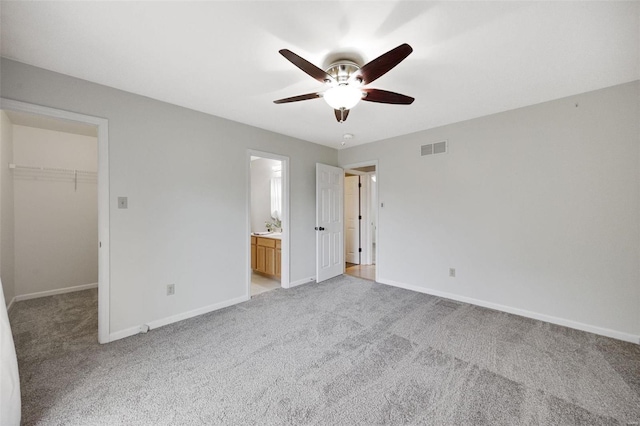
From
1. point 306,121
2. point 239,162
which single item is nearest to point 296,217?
point 239,162

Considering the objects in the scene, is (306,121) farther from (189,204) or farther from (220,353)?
(220,353)

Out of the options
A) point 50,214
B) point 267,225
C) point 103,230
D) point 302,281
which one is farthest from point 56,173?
point 302,281

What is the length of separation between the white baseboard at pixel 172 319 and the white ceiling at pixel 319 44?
7.81 feet

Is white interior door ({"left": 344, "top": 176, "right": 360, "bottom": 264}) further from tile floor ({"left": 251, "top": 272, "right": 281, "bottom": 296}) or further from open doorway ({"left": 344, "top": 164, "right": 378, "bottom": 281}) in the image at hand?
tile floor ({"left": 251, "top": 272, "right": 281, "bottom": 296})

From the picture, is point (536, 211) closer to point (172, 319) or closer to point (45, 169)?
point (172, 319)

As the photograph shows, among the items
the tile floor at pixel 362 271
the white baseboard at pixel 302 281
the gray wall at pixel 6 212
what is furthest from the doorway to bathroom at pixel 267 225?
the gray wall at pixel 6 212

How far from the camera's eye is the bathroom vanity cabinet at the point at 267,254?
4293mm

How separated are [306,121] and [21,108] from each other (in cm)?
260

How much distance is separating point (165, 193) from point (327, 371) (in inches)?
94.5

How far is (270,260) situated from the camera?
4.43 m

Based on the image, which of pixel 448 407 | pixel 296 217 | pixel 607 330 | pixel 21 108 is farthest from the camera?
pixel 296 217

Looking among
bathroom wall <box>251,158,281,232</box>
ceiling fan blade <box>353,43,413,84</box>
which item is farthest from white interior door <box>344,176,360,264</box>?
ceiling fan blade <box>353,43,413,84</box>

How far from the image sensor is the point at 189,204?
2.91 meters

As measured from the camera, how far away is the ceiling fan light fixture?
1.80 meters
